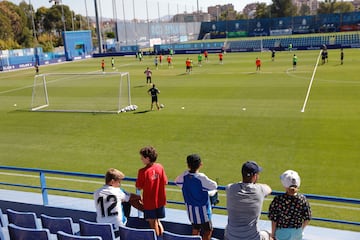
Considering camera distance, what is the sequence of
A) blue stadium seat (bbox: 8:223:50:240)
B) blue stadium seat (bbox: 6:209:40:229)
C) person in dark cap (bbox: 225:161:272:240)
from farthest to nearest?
blue stadium seat (bbox: 6:209:40:229) < blue stadium seat (bbox: 8:223:50:240) < person in dark cap (bbox: 225:161:272:240)

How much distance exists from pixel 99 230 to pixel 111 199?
19.6 inches

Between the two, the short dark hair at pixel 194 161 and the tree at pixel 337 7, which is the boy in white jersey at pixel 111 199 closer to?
the short dark hair at pixel 194 161

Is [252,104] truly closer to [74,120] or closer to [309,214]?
[74,120]

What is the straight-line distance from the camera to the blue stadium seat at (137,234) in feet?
19.6

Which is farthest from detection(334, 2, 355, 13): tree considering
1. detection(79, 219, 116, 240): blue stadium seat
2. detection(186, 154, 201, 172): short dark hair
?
detection(79, 219, 116, 240): blue stadium seat

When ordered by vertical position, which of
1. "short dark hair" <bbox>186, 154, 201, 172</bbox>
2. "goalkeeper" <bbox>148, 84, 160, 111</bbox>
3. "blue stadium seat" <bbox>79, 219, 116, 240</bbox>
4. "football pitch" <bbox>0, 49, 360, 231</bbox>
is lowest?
"football pitch" <bbox>0, 49, 360, 231</bbox>

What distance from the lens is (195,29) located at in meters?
134

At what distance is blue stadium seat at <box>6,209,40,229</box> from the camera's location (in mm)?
7180

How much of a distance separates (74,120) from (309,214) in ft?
70.0

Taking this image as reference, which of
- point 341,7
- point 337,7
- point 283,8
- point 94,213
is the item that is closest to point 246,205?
point 94,213

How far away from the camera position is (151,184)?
6723mm

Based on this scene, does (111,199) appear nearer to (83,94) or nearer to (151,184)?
(151,184)

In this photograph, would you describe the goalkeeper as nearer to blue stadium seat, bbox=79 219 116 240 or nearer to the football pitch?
the football pitch

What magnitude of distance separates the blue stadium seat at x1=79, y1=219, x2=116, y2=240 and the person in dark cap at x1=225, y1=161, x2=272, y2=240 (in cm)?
189
